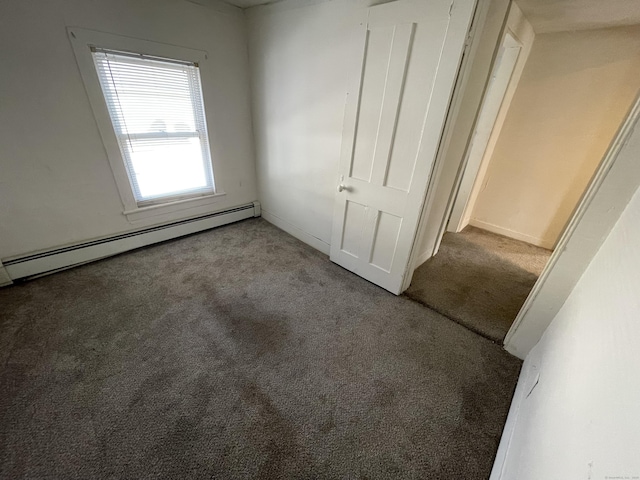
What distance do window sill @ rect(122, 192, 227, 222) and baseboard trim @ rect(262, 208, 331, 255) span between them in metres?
0.67

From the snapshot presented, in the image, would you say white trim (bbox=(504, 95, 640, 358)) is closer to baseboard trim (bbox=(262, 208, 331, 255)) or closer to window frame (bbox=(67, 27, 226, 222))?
baseboard trim (bbox=(262, 208, 331, 255))

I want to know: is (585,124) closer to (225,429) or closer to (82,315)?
(225,429)

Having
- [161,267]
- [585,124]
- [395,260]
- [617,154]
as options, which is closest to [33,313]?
[161,267]

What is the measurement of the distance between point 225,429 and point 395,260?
164 cm

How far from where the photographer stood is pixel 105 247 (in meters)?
2.52

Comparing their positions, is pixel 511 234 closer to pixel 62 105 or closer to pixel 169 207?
pixel 169 207

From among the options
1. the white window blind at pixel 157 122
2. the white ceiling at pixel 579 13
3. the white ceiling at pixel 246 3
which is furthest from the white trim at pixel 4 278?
the white ceiling at pixel 579 13

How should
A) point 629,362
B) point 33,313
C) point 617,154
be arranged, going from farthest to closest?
1. point 33,313
2. point 617,154
3. point 629,362

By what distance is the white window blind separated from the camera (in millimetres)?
2207

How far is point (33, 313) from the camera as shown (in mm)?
1865

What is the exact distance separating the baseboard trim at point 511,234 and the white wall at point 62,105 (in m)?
3.79

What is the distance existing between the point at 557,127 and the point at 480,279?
1.97 meters

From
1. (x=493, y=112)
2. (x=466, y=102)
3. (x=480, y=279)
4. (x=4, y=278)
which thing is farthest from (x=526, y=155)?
(x=4, y=278)

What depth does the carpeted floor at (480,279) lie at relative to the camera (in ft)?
6.83
